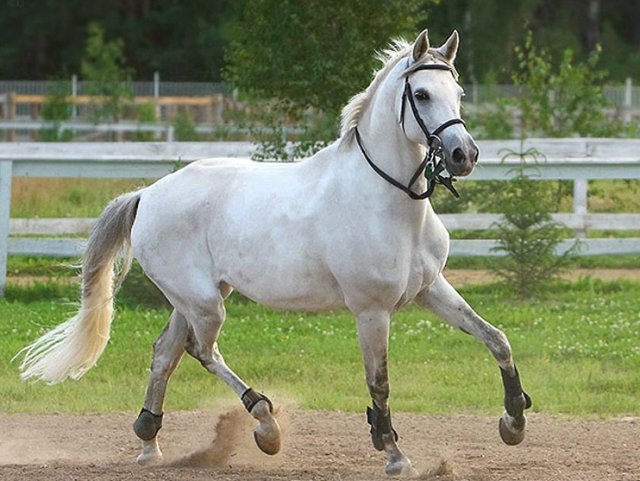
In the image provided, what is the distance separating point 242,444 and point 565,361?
3.45 m

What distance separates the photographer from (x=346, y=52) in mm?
12375

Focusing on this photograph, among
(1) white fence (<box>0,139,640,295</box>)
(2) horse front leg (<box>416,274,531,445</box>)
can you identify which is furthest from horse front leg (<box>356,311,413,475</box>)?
(1) white fence (<box>0,139,640,295</box>)

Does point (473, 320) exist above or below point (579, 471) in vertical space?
above

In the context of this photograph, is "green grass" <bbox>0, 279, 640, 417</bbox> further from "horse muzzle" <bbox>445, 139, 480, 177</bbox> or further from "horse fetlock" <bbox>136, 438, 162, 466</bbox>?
"horse muzzle" <bbox>445, 139, 480, 177</bbox>

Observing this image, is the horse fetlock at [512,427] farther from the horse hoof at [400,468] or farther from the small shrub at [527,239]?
the small shrub at [527,239]

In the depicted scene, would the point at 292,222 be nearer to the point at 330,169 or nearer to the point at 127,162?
the point at 330,169

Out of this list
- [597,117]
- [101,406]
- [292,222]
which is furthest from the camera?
[597,117]

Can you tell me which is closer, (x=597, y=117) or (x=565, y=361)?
(x=565, y=361)

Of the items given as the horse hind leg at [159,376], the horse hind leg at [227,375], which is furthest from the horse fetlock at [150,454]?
the horse hind leg at [227,375]

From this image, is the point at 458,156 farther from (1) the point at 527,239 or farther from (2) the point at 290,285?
(1) the point at 527,239

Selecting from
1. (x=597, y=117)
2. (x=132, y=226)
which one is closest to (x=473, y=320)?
(x=132, y=226)

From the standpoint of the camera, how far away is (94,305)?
7840mm

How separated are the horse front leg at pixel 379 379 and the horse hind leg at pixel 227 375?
21.4 inches

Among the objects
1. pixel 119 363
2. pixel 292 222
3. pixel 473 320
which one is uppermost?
pixel 292 222
